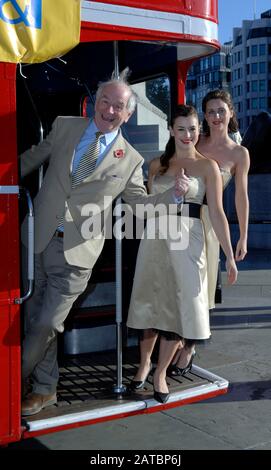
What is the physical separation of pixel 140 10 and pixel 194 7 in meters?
0.39

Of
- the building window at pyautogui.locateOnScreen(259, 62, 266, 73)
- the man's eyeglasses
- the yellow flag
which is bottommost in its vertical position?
the man's eyeglasses

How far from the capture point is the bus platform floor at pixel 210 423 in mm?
3570

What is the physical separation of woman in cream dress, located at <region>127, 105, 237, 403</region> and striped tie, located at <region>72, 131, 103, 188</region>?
0.52 meters

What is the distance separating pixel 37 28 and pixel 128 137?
205 cm

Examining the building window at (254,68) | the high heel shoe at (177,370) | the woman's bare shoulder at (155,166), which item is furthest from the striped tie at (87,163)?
the building window at (254,68)

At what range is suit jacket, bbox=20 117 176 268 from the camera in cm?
324

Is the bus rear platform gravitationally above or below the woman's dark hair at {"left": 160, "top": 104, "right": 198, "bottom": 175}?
below

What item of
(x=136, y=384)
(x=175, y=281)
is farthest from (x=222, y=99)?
(x=136, y=384)

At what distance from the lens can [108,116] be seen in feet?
10.7

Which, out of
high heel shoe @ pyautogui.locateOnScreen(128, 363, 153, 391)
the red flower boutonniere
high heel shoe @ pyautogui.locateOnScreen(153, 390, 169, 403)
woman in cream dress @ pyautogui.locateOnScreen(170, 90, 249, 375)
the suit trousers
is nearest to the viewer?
the suit trousers

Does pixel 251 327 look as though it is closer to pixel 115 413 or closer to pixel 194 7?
pixel 115 413

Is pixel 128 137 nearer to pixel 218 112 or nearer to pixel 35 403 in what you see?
pixel 218 112

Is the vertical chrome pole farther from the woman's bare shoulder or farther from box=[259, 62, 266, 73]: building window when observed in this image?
box=[259, 62, 266, 73]: building window

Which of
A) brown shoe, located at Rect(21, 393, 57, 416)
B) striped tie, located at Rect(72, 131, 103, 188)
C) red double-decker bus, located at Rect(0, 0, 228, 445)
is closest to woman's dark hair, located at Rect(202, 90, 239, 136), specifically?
red double-decker bus, located at Rect(0, 0, 228, 445)
